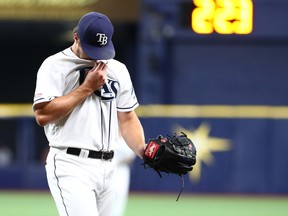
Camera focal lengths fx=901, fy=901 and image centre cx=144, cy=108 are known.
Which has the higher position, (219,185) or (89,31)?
(89,31)

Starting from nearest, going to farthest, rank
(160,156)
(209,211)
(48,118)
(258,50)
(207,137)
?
1. (48,118)
2. (160,156)
3. (209,211)
4. (207,137)
5. (258,50)

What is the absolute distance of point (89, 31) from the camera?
516 centimetres

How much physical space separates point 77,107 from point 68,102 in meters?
0.15

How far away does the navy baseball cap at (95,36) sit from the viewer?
5.14 m

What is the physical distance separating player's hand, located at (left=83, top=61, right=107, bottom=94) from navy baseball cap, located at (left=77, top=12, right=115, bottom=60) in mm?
70

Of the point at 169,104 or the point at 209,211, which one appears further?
the point at 169,104

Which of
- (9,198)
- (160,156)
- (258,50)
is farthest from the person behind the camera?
(258,50)

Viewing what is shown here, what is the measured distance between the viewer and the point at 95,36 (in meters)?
5.16

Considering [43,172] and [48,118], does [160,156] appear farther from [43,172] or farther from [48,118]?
[43,172]

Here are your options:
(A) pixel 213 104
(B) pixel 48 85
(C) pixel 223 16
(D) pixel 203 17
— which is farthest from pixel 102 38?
(A) pixel 213 104

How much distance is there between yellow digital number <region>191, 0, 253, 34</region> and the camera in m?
13.0

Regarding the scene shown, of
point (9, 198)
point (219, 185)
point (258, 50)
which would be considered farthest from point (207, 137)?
point (9, 198)

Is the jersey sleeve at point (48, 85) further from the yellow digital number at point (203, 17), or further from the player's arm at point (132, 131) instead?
the yellow digital number at point (203, 17)

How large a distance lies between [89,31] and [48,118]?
560mm
